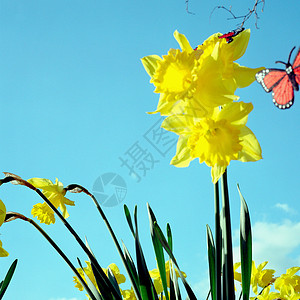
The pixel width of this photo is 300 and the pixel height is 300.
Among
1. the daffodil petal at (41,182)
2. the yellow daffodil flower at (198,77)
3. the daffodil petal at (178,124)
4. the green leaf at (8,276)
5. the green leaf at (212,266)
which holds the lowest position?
the green leaf at (212,266)

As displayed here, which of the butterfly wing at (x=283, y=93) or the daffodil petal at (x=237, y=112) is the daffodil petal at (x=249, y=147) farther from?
the butterfly wing at (x=283, y=93)

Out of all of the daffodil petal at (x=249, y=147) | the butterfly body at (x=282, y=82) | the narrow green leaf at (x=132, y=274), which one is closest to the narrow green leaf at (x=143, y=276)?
the narrow green leaf at (x=132, y=274)

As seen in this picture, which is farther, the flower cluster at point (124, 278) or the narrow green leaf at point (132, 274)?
the flower cluster at point (124, 278)

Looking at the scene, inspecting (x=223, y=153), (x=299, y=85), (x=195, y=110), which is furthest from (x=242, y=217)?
(x=299, y=85)

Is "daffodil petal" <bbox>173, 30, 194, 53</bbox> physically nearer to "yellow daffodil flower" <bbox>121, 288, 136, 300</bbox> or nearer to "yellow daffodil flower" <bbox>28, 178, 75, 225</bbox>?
"yellow daffodil flower" <bbox>28, 178, 75, 225</bbox>

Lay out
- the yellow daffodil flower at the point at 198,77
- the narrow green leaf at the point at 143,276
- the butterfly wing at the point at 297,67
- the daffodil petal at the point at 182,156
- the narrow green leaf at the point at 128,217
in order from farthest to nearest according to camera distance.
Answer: the narrow green leaf at the point at 128,217, the narrow green leaf at the point at 143,276, the daffodil petal at the point at 182,156, the yellow daffodil flower at the point at 198,77, the butterfly wing at the point at 297,67

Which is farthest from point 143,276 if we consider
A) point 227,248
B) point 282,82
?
point 282,82

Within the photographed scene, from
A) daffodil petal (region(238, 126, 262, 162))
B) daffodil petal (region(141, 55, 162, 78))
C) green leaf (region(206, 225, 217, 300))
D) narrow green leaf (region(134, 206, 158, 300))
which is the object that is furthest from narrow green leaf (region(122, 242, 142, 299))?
daffodil petal (region(141, 55, 162, 78))

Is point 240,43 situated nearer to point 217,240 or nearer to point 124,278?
point 217,240
